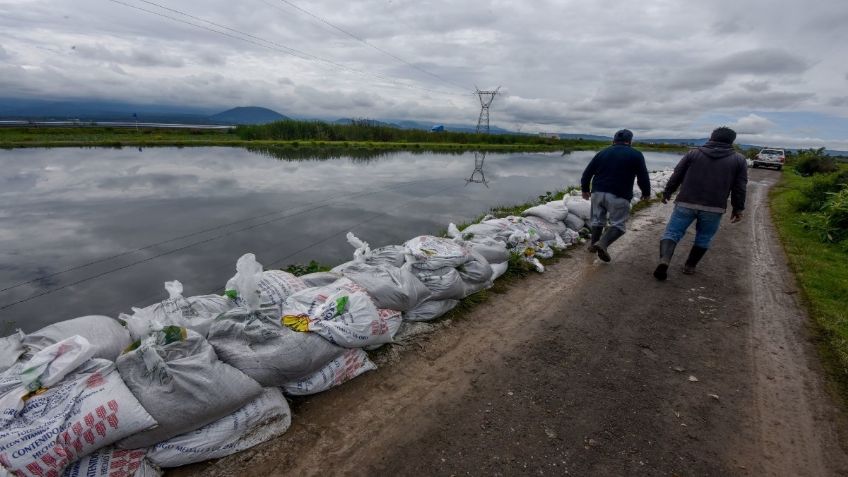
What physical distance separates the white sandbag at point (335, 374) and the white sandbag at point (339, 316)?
3.4 inches

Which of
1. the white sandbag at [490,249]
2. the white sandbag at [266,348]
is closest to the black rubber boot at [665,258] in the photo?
the white sandbag at [490,249]

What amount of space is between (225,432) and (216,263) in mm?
3830

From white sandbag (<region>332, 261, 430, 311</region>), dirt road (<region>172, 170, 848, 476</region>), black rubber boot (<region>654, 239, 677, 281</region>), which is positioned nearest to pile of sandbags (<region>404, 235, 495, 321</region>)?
white sandbag (<region>332, 261, 430, 311</region>)

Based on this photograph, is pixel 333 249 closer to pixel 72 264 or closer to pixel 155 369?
pixel 72 264

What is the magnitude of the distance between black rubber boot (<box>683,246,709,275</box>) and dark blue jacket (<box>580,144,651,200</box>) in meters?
0.81

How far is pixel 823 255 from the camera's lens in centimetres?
587

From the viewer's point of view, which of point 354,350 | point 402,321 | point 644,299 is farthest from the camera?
point 644,299

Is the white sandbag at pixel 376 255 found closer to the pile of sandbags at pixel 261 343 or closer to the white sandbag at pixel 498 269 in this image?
the pile of sandbags at pixel 261 343

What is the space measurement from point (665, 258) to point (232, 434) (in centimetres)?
445

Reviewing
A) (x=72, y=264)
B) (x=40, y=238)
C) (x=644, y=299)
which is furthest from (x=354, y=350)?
(x=40, y=238)

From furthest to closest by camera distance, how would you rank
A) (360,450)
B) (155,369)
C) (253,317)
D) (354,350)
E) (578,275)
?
(578,275)
(354,350)
(253,317)
(360,450)
(155,369)

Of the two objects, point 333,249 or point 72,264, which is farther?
point 333,249

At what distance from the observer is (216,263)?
5.35 metres

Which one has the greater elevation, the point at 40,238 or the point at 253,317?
the point at 253,317
